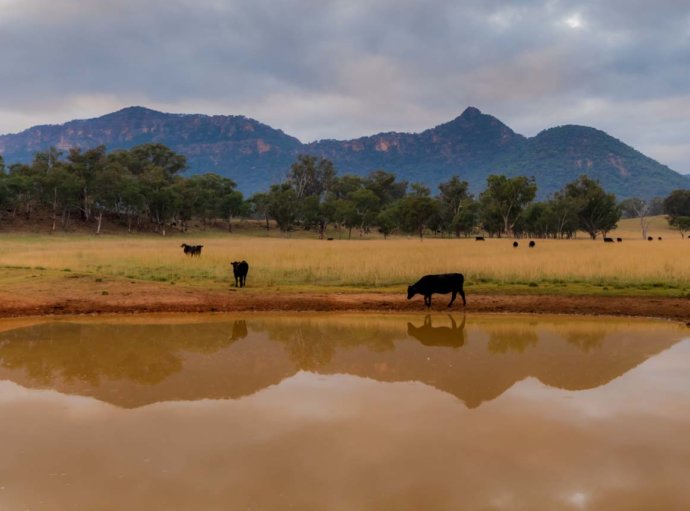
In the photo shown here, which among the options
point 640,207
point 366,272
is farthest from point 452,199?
point 366,272

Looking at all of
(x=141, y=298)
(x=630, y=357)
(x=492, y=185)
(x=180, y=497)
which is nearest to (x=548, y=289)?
(x=630, y=357)

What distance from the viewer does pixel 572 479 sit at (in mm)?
6289

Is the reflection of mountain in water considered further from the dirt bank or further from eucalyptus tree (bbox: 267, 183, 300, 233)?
eucalyptus tree (bbox: 267, 183, 300, 233)

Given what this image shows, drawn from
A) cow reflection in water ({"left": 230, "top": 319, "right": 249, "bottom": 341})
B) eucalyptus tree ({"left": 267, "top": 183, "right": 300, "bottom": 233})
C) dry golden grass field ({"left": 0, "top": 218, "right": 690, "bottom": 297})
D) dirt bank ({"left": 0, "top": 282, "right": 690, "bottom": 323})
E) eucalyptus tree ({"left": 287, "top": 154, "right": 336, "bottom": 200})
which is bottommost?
cow reflection in water ({"left": 230, "top": 319, "right": 249, "bottom": 341})

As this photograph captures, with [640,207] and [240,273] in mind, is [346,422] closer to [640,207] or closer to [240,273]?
[240,273]

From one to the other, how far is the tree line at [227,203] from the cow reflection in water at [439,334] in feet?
236

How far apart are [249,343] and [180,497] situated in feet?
29.1

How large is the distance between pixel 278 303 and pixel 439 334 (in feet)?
25.9

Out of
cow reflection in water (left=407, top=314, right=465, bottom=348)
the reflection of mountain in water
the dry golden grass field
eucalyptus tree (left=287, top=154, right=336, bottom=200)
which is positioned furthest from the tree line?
the reflection of mountain in water

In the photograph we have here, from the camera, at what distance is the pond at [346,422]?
6.02m

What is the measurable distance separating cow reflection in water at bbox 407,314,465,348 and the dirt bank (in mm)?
3107

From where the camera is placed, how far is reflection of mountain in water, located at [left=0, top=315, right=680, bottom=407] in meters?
10.6

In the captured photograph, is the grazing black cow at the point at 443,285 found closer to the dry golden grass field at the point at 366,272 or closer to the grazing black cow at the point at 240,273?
the dry golden grass field at the point at 366,272

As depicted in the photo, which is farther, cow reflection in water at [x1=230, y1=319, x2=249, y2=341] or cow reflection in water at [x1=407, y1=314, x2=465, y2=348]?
cow reflection in water at [x1=230, y1=319, x2=249, y2=341]
